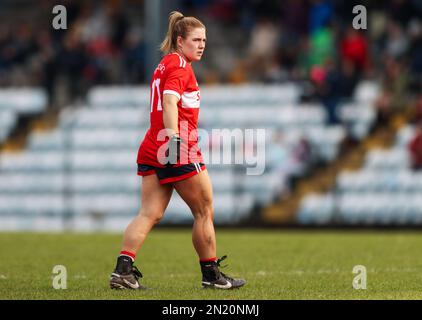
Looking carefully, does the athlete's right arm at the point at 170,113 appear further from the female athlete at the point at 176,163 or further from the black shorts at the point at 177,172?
the black shorts at the point at 177,172

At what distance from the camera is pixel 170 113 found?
30.0 feet

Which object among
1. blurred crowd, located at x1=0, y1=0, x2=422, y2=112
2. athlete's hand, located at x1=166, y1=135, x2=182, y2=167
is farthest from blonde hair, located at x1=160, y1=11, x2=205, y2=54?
blurred crowd, located at x1=0, y1=0, x2=422, y2=112

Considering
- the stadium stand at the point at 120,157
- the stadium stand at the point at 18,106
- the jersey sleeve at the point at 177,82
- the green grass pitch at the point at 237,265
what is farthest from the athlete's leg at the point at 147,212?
the stadium stand at the point at 18,106

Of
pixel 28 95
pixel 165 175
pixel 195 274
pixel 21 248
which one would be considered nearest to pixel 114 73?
pixel 28 95

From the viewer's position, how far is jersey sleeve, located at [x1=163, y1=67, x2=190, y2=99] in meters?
9.22

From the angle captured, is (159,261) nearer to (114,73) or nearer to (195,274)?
(195,274)

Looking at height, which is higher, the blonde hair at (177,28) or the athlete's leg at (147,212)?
the blonde hair at (177,28)

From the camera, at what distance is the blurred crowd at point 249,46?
70.3ft

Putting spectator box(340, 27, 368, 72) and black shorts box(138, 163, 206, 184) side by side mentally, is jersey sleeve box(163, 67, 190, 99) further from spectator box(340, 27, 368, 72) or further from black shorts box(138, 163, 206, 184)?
spectator box(340, 27, 368, 72)

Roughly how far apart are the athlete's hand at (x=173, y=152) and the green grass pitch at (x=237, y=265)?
3.45ft

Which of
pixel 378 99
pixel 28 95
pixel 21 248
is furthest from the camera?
pixel 28 95

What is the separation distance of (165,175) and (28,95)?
50.3 feet

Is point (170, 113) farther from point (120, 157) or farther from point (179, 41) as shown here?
point (120, 157)

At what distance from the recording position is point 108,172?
22.6 m
